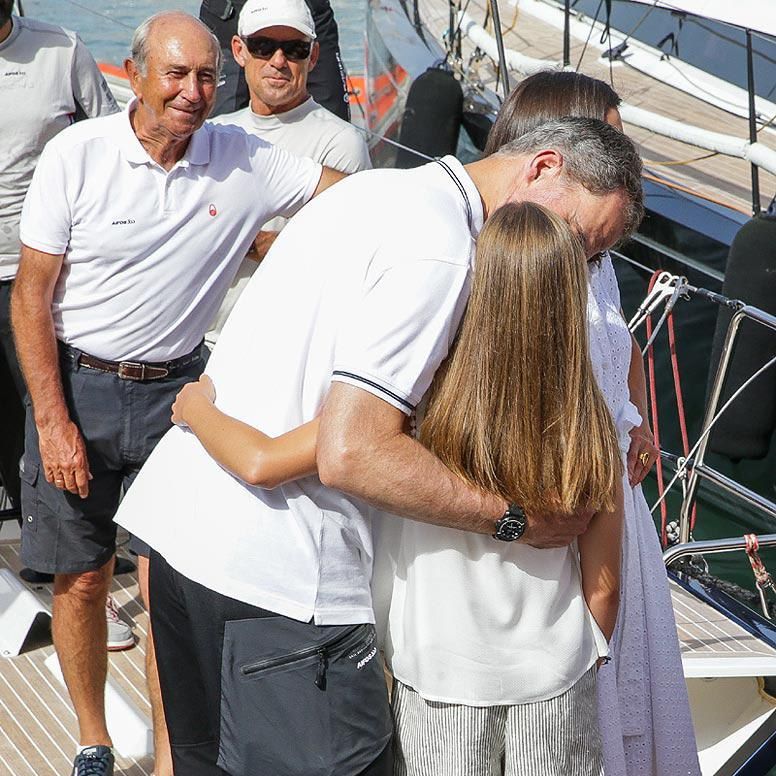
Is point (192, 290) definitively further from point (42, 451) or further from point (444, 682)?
point (444, 682)

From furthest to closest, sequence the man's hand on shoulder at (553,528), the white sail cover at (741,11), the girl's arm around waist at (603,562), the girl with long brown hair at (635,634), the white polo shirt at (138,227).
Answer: the white sail cover at (741,11) < the white polo shirt at (138,227) < the girl with long brown hair at (635,634) < the girl's arm around waist at (603,562) < the man's hand on shoulder at (553,528)

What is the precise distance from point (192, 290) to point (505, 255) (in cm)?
118

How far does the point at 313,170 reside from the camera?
2.65 meters

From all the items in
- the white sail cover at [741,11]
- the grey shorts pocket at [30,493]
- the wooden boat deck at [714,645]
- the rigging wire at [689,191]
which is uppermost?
the white sail cover at [741,11]

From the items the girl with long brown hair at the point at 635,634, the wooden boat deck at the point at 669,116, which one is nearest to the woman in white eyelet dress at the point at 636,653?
the girl with long brown hair at the point at 635,634

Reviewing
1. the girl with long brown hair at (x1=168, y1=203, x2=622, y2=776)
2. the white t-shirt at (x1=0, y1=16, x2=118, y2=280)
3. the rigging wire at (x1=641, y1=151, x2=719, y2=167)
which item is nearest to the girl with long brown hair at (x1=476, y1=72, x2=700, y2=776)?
the girl with long brown hair at (x1=168, y1=203, x2=622, y2=776)

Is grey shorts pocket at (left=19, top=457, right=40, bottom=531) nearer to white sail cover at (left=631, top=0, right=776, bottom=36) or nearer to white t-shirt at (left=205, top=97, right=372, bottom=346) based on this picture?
white t-shirt at (left=205, top=97, right=372, bottom=346)

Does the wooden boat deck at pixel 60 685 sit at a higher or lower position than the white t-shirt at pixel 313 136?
lower

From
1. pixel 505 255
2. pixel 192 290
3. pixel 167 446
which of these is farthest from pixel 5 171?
pixel 505 255

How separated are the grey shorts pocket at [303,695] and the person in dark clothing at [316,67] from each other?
286cm

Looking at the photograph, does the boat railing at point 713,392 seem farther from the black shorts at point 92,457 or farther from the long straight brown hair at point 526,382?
the long straight brown hair at point 526,382

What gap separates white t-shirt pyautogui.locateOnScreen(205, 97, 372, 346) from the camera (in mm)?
3186

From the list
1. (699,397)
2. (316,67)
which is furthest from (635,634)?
(699,397)

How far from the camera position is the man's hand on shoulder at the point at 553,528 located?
1.59 metres
